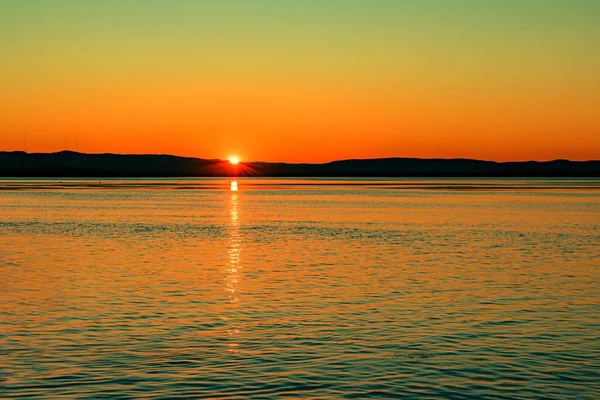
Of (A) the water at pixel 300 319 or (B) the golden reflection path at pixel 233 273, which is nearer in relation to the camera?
(A) the water at pixel 300 319

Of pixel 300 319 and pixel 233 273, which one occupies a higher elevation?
pixel 300 319

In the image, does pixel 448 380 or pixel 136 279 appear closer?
pixel 448 380

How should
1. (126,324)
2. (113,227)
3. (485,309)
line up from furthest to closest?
1. (113,227)
2. (485,309)
3. (126,324)

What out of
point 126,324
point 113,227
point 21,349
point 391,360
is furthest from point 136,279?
point 113,227

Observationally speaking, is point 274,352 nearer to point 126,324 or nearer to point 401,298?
point 126,324

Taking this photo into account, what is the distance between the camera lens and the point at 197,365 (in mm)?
20516

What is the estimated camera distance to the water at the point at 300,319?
19.0 meters

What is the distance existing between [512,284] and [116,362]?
18973mm

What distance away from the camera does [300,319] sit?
1049 inches

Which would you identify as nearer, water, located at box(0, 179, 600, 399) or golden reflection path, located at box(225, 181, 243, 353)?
water, located at box(0, 179, 600, 399)

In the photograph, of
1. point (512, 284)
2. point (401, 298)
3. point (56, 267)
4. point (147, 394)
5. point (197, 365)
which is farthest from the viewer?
point (56, 267)

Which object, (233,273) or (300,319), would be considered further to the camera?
(233,273)

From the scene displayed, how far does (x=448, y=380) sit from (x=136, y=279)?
19.7 meters

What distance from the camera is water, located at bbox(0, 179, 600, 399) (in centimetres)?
1905
